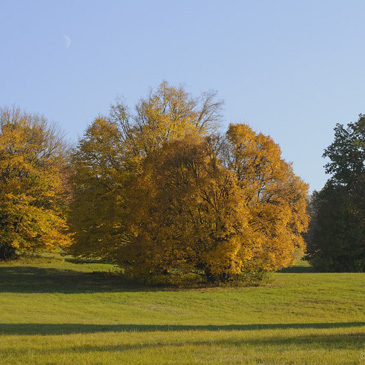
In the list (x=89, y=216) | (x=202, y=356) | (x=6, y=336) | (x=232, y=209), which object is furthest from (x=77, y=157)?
(x=202, y=356)

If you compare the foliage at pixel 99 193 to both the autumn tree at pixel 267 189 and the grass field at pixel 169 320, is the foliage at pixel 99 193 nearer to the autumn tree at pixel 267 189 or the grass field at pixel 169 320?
the grass field at pixel 169 320

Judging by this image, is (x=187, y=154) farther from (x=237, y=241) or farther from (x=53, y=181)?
(x=53, y=181)

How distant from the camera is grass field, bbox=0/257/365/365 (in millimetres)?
9922

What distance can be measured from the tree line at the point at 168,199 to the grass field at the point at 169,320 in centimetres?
230

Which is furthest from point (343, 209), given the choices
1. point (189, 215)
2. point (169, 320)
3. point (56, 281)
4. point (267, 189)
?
point (169, 320)

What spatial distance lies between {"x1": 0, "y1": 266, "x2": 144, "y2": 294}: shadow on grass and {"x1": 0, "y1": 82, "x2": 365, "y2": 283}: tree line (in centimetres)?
180

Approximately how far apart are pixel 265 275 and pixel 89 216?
13418 mm

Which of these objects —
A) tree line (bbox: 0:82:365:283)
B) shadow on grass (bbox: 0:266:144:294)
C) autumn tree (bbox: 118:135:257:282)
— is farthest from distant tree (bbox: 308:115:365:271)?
shadow on grass (bbox: 0:266:144:294)

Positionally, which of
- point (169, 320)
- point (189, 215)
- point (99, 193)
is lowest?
point (169, 320)

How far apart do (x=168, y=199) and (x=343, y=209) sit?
74.7 feet

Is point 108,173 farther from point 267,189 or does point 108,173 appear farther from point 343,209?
point 343,209

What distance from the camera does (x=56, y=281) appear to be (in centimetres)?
3606

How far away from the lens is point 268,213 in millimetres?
31156

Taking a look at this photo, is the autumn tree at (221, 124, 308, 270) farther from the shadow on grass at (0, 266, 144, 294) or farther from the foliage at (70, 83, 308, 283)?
the shadow on grass at (0, 266, 144, 294)
